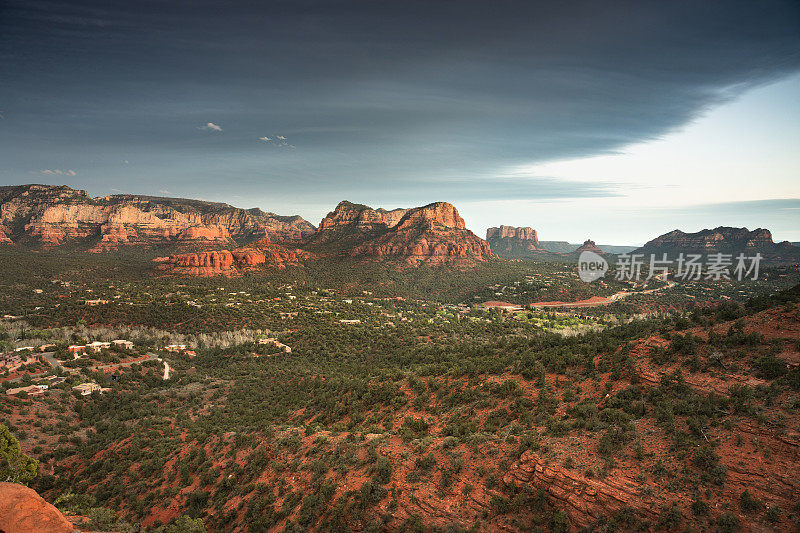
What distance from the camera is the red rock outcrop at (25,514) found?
47.9 ft

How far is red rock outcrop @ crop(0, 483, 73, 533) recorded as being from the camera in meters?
14.6

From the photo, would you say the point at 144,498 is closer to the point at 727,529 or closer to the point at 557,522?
the point at 557,522

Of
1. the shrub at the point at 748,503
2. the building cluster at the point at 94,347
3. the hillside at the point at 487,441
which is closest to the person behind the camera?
the shrub at the point at 748,503

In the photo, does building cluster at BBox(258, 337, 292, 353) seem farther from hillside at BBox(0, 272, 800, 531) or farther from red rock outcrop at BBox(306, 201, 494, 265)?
red rock outcrop at BBox(306, 201, 494, 265)

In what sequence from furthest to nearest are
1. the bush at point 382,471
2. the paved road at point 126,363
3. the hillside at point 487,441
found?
1. the paved road at point 126,363
2. the bush at point 382,471
3. the hillside at point 487,441

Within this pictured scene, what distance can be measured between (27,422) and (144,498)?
22.9 meters

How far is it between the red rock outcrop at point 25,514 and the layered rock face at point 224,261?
120 m

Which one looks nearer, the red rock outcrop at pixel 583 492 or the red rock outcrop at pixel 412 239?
the red rock outcrop at pixel 583 492

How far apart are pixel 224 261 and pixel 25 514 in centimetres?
12865

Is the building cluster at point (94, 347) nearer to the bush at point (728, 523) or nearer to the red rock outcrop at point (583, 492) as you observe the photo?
the red rock outcrop at point (583, 492)

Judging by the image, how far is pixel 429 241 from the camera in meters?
166

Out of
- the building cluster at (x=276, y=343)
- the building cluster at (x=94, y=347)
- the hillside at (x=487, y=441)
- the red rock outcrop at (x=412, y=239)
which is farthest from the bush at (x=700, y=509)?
the red rock outcrop at (x=412, y=239)

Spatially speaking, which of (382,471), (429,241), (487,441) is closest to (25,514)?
(382,471)

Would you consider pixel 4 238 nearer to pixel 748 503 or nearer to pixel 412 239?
pixel 412 239
